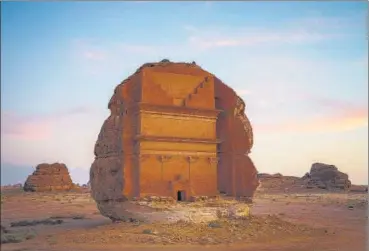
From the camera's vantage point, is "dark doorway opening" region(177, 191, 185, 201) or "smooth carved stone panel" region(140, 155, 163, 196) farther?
"dark doorway opening" region(177, 191, 185, 201)

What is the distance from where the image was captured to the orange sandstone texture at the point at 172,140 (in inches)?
743

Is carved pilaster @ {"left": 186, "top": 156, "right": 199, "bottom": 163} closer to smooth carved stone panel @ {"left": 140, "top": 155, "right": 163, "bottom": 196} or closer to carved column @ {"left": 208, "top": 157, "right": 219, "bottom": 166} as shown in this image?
carved column @ {"left": 208, "top": 157, "right": 219, "bottom": 166}

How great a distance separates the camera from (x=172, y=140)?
19.4 metres

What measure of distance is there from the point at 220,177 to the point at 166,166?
3843mm

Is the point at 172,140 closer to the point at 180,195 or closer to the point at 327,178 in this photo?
the point at 180,195

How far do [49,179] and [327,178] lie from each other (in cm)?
3615

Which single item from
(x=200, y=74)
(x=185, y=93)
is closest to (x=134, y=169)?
(x=185, y=93)

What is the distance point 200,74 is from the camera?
835 inches

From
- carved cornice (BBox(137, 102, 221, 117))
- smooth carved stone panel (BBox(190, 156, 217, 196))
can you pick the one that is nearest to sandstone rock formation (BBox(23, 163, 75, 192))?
smooth carved stone panel (BBox(190, 156, 217, 196))

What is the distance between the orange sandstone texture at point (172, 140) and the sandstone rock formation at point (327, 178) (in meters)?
37.3

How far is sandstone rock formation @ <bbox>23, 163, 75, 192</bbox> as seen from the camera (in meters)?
46.3

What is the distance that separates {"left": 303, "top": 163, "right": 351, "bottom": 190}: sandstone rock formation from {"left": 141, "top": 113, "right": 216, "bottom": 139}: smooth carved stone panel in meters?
39.0

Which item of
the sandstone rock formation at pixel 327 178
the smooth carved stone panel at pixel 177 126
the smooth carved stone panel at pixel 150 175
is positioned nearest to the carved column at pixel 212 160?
the smooth carved stone panel at pixel 177 126

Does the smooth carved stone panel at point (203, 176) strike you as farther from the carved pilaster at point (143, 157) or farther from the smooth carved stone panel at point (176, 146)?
the carved pilaster at point (143, 157)
